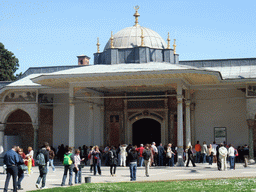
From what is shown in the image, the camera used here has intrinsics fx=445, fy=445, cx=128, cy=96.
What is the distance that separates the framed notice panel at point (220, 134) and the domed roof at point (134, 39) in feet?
20.1

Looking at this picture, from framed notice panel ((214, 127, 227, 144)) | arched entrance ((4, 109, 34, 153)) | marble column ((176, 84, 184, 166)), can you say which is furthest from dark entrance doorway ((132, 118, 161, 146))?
arched entrance ((4, 109, 34, 153))

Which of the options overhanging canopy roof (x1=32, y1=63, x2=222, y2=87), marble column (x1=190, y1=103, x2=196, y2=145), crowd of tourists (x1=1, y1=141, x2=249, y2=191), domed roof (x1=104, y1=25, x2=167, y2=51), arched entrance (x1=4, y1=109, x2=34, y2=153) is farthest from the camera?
arched entrance (x1=4, y1=109, x2=34, y2=153)

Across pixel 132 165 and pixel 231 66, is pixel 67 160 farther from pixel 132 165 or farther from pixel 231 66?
pixel 231 66

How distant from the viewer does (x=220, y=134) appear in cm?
2566

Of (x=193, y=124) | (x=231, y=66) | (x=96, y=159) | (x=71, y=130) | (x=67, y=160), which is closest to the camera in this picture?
(x=67, y=160)

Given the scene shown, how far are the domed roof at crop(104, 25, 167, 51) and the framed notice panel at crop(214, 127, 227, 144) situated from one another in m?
6.12

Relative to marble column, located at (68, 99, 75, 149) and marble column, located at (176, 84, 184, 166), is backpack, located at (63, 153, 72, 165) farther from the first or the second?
marble column, located at (68, 99, 75, 149)

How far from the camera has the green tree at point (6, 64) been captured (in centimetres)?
4341

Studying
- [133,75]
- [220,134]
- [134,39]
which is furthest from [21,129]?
[220,134]

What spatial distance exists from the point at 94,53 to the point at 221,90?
8.08 meters

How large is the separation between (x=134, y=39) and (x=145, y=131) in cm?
567

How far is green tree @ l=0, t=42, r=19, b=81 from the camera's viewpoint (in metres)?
43.4

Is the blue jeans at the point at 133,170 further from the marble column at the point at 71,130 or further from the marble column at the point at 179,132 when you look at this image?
the marble column at the point at 71,130

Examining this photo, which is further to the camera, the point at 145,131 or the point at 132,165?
the point at 145,131
